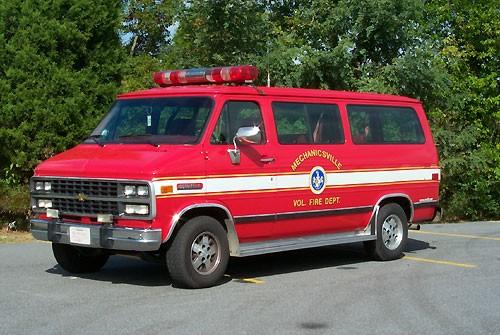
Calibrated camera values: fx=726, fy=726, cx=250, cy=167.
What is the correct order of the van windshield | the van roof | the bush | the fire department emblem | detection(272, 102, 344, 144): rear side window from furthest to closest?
the bush < the fire department emblem < detection(272, 102, 344, 144): rear side window < the van roof < the van windshield

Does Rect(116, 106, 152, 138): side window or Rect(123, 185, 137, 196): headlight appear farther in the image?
Rect(116, 106, 152, 138): side window

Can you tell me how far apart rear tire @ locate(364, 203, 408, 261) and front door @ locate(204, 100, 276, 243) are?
2.16m

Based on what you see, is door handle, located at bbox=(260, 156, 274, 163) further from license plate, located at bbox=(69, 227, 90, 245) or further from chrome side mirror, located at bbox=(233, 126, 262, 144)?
license plate, located at bbox=(69, 227, 90, 245)

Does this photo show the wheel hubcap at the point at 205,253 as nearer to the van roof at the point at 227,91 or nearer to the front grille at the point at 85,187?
the front grille at the point at 85,187

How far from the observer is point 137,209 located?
759cm

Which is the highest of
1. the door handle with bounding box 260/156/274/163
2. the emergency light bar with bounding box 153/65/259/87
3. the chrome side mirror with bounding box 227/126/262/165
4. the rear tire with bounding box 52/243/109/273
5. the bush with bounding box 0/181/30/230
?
the emergency light bar with bounding box 153/65/259/87

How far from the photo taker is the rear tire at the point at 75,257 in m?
8.86

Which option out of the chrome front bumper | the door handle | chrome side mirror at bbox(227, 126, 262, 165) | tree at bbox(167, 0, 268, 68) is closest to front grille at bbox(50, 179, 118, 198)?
the chrome front bumper

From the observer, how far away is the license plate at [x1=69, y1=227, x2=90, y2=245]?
7.84 m

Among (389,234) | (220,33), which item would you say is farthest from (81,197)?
(220,33)

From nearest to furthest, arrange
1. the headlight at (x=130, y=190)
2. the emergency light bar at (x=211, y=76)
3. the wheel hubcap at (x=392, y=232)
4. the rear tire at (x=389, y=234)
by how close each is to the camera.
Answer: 1. the headlight at (x=130, y=190)
2. the emergency light bar at (x=211, y=76)
3. the rear tire at (x=389, y=234)
4. the wheel hubcap at (x=392, y=232)

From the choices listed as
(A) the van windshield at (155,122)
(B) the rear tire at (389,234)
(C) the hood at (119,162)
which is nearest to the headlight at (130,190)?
(C) the hood at (119,162)

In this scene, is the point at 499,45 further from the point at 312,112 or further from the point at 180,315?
the point at 180,315

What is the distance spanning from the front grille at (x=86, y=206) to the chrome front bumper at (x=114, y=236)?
0.15 meters
